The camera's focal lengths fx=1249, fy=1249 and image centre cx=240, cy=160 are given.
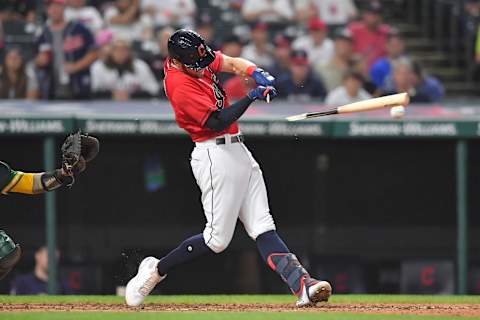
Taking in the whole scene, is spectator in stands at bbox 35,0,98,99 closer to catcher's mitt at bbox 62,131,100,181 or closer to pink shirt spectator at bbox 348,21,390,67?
pink shirt spectator at bbox 348,21,390,67

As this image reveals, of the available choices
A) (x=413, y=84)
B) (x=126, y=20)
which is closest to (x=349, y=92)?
(x=413, y=84)

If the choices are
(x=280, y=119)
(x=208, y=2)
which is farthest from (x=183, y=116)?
(x=208, y=2)

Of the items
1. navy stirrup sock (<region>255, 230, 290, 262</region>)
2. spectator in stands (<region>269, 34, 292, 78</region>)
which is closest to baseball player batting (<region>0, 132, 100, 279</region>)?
navy stirrup sock (<region>255, 230, 290, 262</region>)

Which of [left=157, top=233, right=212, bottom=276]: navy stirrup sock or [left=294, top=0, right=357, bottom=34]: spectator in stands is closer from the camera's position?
[left=157, top=233, right=212, bottom=276]: navy stirrup sock

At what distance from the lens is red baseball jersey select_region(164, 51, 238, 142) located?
250 inches

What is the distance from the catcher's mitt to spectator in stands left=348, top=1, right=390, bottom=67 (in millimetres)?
5728

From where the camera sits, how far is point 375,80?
1150 cm

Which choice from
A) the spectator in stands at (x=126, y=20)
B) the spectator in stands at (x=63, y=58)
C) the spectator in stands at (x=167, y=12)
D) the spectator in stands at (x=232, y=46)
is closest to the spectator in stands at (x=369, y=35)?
the spectator in stands at (x=232, y=46)

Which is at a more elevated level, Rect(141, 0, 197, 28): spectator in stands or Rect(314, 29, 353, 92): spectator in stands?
Rect(141, 0, 197, 28): spectator in stands

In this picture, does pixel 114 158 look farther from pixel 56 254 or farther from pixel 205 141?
pixel 205 141

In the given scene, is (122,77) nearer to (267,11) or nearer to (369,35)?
(267,11)

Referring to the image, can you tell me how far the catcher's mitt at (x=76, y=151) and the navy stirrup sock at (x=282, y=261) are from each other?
1013 mm

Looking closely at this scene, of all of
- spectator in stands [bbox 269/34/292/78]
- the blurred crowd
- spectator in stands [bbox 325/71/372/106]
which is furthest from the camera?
spectator in stands [bbox 269/34/292/78]

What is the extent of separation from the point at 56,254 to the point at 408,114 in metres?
3.09
